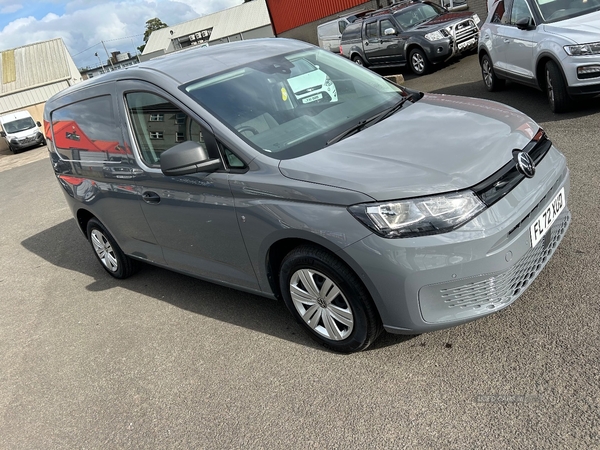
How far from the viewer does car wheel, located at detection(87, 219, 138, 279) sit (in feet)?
18.4

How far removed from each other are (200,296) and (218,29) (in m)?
63.7

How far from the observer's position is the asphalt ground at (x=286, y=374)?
9.23ft

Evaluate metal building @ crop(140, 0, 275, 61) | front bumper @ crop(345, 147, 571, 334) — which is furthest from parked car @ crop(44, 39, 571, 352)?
metal building @ crop(140, 0, 275, 61)

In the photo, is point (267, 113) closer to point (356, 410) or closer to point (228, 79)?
point (228, 79)

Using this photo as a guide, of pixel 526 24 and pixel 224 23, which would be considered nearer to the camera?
pixel 526 24

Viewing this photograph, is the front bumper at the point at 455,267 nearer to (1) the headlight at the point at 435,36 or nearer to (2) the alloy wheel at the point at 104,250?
(2) the alloy wheel at the point at 104,250

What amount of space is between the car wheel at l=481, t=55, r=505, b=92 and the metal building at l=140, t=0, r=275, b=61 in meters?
49.9

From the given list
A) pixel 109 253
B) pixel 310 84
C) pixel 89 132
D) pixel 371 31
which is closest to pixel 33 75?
pixel 371 31

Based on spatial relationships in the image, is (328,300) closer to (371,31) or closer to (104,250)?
(104,250)

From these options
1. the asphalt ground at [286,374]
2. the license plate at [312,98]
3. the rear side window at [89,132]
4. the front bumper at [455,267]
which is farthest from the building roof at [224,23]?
the front bumper at [455,267]

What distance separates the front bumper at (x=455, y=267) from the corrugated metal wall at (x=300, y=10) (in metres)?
27.1

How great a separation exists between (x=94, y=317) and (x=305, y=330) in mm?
2420

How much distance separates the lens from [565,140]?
640 centimetres

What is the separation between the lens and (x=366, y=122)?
12.3 ft
